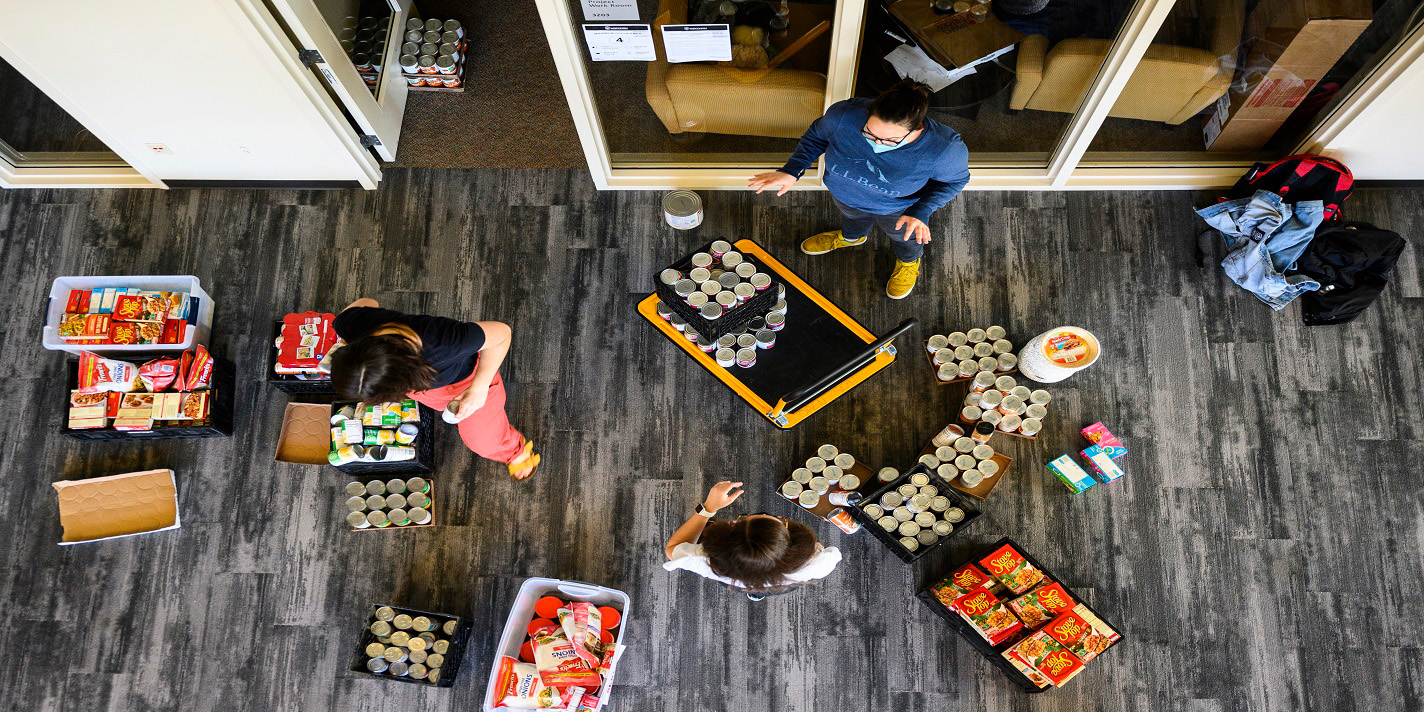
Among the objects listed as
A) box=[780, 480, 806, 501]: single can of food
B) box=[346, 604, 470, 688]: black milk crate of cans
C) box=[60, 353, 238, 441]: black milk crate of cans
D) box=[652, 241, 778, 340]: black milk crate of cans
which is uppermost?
box=[652, 241, 778, 340]: black milk crate of cans

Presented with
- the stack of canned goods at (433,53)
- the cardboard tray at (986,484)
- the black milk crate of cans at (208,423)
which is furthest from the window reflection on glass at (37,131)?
the cardboard tray at (986,484)

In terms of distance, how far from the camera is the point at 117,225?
4.23 meters

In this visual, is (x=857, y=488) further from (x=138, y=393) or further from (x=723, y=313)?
(x=138, y=393)

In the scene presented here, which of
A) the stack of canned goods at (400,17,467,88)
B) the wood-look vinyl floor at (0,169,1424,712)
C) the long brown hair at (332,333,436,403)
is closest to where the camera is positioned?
the long brown hair at (332,333,436,403)

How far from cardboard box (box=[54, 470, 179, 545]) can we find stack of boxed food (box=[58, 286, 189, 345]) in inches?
24.2

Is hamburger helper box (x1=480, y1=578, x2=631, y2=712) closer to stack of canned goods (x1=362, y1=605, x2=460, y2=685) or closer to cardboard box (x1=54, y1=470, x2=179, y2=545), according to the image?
stack of canned goods (x1=362, y1=605, x2=460, y2=685)

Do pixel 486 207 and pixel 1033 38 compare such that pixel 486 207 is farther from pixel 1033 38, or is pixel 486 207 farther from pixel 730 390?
pixel 1033 38

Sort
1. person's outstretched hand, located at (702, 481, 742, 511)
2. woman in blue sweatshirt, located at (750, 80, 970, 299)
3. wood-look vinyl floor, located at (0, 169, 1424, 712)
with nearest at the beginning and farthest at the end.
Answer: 1. woman in blue sweatshirt, located at (750, 80, 970, 299)
2. person's outstretched hand, located at (702, 481, 742, 511)
3. wood-look vinyl floor, located at (0, 169, 1424, 712)

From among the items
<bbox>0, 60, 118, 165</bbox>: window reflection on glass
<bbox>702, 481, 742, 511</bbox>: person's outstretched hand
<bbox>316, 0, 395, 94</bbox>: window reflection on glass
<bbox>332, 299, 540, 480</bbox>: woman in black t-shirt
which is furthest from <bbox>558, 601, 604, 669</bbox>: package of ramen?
<bbox>0, 60, 118, 165</bbox>: window reflection on glass

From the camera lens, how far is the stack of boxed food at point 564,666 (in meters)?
3.16

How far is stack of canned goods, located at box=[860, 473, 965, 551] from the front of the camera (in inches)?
133

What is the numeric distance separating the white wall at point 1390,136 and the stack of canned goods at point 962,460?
2.18 metres

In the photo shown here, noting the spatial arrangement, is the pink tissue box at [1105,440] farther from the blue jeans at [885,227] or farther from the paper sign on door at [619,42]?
the paper sign on door at [619,42]

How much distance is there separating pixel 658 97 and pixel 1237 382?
2952 mm
